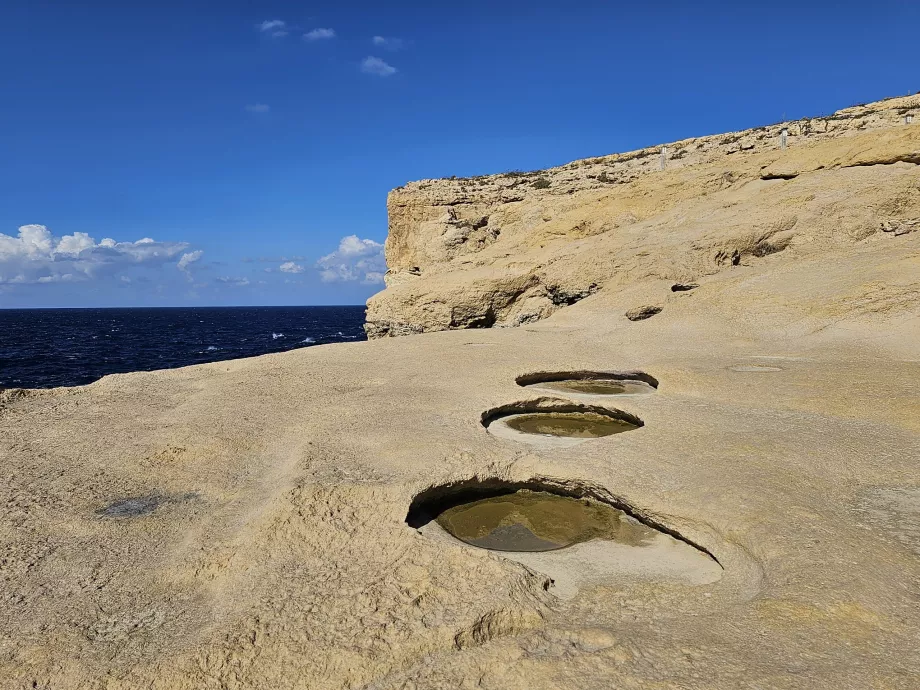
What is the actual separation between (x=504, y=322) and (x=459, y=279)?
2250mm

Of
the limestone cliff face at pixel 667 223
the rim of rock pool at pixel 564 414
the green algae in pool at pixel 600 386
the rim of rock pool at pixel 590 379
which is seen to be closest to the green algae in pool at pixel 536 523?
the rim of rock pool at pixel 564 414

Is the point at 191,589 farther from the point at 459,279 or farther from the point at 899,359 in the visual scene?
the point at 459,279

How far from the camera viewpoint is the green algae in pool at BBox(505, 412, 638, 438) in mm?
9312

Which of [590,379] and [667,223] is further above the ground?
[667,223]

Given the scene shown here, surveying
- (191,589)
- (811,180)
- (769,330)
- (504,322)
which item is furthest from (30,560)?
(811,180)

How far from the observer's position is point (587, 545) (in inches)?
231

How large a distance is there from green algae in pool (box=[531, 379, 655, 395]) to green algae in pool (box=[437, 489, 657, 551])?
4587 millimetres

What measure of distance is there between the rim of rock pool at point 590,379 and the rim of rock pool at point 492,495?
14.1 feet

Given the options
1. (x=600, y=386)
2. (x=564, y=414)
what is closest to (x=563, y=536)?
(x=564, y=414)

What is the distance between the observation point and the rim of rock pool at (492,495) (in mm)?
6148

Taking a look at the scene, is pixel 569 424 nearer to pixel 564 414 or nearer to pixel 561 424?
pixel 561 424

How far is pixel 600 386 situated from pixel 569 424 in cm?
235

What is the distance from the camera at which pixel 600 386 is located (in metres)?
11.8

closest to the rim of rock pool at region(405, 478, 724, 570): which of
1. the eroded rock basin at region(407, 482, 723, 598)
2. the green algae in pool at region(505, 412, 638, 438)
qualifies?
the eroded rock basin at region(407, 482, 723, 598)
